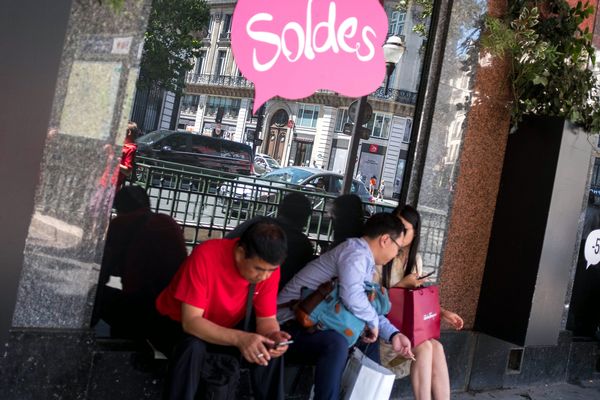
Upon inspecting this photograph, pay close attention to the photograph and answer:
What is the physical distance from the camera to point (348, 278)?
4.23 m

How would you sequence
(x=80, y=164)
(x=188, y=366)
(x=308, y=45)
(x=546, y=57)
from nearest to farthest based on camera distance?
(x=188, y=366) → (x=80, y=164) → (x=308, y=45) → (x=546, y=57)

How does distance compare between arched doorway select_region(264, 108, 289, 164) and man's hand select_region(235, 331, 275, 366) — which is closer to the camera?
man's hand select_region(235, 331, 275, 366)

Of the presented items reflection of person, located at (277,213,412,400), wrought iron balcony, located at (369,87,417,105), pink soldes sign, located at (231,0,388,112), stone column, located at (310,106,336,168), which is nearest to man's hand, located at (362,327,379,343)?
reflection of person, located at (277,213,412,400)

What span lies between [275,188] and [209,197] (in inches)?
19.6

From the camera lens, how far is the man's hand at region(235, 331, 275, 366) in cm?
358

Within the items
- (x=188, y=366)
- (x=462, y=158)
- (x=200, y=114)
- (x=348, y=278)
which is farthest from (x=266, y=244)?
(x=462, y=158)

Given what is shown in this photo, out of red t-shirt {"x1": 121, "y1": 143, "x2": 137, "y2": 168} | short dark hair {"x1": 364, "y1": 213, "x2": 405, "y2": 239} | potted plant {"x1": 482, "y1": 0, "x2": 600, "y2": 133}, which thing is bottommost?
short dark hair {"x1": 364, "y1": 213, "x2": 405, "y2": 239}

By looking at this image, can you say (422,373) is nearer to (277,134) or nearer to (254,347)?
(254,347)

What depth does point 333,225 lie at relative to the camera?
5277 millimetres

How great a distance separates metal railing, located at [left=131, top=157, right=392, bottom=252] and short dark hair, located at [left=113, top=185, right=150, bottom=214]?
36 mm

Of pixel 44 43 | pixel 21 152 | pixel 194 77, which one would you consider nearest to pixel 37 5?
pixel 44 43

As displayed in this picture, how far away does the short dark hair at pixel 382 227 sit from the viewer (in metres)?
4.50

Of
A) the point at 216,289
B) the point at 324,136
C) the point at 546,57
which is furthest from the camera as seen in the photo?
the point at 546,57

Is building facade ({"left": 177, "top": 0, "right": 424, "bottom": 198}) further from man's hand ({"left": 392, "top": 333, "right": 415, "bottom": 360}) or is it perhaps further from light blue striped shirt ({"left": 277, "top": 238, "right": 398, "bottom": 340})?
man's hand ({"left": 392, "top": 333, "right": 415, "bottom": 360})
